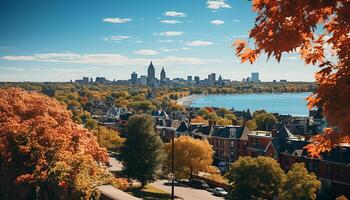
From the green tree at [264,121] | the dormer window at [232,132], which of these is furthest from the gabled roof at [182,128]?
the green tree at [264,121]

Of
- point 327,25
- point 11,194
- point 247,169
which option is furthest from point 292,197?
point 327,25

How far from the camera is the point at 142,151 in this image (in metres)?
52.4

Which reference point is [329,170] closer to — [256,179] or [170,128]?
[256,179]

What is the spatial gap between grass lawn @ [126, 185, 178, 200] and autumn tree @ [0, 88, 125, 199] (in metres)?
21.5

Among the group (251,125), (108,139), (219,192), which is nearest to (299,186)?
(219,192)

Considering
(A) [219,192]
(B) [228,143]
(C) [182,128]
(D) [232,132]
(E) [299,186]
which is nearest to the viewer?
(E) [299,186]

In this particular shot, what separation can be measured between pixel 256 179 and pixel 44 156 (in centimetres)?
2275

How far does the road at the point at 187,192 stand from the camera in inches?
2026

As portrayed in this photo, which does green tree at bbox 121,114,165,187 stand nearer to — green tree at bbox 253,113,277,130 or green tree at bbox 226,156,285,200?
green tree at bbox 226,156,285,200

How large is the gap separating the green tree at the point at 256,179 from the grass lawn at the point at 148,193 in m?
13.5

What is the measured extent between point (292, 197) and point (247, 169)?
4707 mm

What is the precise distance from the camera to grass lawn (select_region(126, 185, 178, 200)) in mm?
50969

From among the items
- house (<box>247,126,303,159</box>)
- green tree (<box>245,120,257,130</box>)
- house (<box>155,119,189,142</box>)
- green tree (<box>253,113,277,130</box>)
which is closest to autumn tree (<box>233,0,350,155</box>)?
house (<box>247,126,303,159</box>)

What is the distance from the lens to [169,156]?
2275 inches
